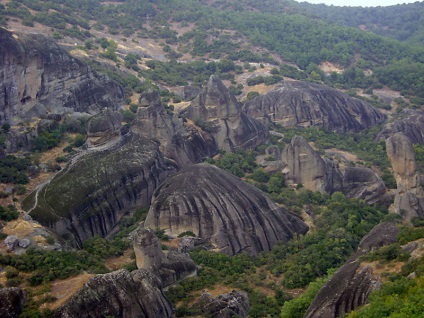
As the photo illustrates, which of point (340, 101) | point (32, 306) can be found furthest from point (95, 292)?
point (340, 101)

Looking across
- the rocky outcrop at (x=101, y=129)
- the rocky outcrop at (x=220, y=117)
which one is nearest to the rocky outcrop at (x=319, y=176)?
the rocky outcrop at (x=220, y=117)

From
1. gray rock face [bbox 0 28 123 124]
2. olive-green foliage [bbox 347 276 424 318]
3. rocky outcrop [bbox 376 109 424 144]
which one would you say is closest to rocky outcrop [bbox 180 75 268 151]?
gray rock face [bbox 0 28 123 124]

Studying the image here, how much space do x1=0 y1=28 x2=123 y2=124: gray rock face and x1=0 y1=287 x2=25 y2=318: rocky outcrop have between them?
24.2m

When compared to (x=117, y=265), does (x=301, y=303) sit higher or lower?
higher

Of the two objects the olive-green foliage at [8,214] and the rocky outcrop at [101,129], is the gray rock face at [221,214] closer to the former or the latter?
the rocky outcrop at [101,129]

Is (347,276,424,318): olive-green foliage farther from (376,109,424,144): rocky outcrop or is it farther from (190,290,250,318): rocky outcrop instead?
(376,109,424,144): rocky outcrop

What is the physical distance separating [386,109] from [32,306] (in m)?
60.9

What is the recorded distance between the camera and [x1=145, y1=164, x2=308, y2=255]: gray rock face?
4269 cm

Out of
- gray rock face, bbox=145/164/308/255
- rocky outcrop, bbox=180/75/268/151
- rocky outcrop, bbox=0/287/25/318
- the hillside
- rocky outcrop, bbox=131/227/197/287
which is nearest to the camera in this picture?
rocky outcrop, bbox=0/287/25/318

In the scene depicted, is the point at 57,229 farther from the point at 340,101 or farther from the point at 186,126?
the point at 340,101

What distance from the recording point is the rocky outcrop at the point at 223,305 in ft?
106

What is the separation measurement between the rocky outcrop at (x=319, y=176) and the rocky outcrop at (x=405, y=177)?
564 cm

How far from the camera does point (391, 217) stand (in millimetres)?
46094

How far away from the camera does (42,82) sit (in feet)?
179
